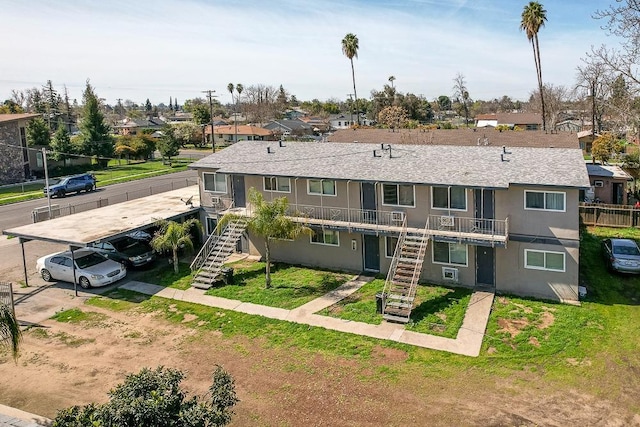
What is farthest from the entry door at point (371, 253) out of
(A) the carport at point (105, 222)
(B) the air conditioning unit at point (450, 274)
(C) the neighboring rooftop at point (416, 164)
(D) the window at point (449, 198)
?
(A) the carport at point (105, 222)

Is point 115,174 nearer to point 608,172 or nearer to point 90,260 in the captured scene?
point 90,260

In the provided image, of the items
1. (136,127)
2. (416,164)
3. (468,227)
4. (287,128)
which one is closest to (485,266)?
(468,227)

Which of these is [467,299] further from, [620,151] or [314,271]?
[620,151]

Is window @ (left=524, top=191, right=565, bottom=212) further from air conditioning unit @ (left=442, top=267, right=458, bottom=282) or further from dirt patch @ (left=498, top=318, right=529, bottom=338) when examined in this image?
dirt patch @ (left=498, top=318, right=529, bottom=338)

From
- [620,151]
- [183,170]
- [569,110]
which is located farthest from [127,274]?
[569,110]

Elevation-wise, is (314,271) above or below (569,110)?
below

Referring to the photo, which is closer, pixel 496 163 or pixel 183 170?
pixel 496 163

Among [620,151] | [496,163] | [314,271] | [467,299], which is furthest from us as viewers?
[620,151]

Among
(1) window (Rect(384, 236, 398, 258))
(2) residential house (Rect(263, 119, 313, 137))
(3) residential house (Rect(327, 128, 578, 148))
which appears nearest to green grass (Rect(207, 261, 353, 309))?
(1) window (Rect(384, 236, 398, 258))
